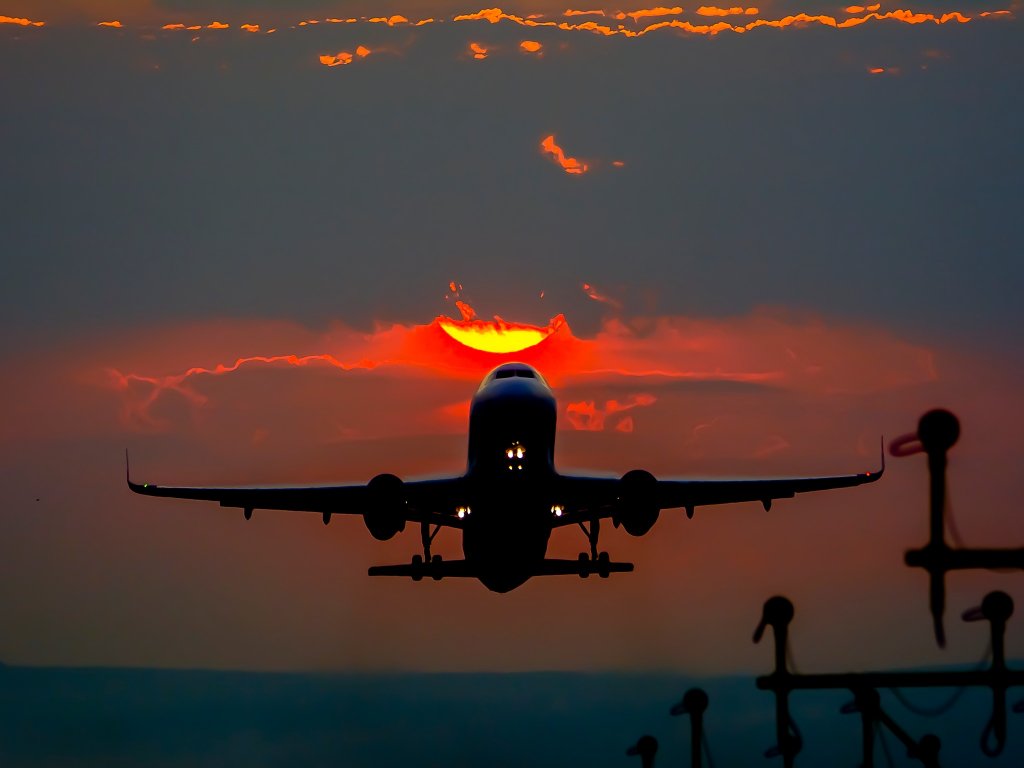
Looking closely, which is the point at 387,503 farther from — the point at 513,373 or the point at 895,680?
the point at 895,680

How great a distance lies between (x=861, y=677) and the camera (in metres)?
29.8

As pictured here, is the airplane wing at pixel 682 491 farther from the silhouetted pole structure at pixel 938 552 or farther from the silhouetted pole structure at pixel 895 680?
the silhouetted pole structure at pixel 938 552

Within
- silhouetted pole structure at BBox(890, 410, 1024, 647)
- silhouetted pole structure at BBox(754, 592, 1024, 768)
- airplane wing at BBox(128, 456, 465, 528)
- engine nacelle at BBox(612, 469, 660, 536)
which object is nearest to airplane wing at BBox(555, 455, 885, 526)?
engine nacelle at BBox(612, 469, 660, 536)

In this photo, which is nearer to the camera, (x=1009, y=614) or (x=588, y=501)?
(x=1009, y=614)

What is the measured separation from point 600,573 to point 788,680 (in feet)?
150

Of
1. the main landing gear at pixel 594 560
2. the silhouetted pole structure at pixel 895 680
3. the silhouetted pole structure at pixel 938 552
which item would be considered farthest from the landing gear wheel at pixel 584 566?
the silhouetted pole structure at pixel 938 552

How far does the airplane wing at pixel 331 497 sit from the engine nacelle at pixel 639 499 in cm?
695

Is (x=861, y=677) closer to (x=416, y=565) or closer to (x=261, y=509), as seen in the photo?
(x=416, y=565)

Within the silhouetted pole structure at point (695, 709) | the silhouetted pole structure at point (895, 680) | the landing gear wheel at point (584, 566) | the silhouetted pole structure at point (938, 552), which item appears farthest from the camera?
the landing gear wheel at point (584, 566)

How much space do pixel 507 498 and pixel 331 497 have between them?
1264 cm

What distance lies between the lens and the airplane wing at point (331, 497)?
228ft

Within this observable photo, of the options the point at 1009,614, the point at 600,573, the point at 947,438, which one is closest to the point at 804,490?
the point at 600,573

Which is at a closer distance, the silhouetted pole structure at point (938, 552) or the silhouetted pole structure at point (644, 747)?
the silhouetted pole structure at point (938, 552)

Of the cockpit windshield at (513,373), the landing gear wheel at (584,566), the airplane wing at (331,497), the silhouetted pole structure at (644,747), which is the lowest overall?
the silhouetted pole structure at (644,747)
